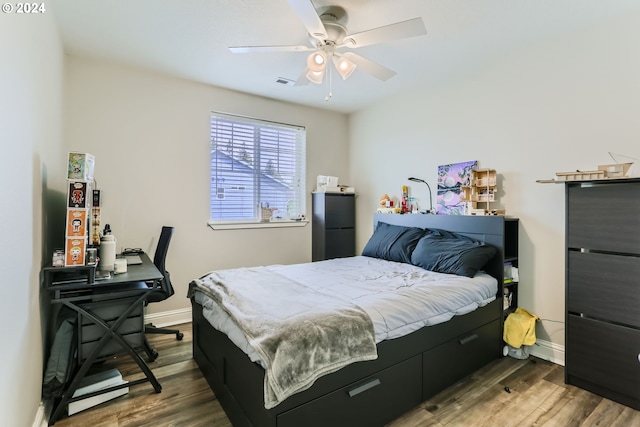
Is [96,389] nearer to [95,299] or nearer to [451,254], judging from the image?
[95,299]

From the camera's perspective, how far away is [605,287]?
201 centimetres

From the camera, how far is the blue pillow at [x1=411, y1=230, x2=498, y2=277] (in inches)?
98.0

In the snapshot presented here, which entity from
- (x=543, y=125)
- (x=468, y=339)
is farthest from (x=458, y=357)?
(x=543, y=125)

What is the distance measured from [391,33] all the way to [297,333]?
1812mm

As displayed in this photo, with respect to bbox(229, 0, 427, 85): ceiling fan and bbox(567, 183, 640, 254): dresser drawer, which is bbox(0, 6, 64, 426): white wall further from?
bbox(567, 183, 640, 254): dresser drawer

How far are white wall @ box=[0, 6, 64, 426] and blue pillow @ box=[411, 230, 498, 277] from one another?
8.70 feet

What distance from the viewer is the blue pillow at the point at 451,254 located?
249 centimetres

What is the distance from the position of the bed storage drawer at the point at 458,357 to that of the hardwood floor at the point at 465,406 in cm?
7

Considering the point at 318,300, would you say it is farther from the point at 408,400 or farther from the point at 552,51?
the point at 552,51

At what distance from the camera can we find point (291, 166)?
4211 millimetres

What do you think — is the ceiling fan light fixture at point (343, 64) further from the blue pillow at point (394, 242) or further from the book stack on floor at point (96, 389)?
the book stack on floor at point (96, 389)

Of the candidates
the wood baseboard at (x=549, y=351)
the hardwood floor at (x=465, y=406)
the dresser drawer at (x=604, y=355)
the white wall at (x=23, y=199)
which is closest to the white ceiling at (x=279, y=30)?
the white wall at (x=23, y=199)

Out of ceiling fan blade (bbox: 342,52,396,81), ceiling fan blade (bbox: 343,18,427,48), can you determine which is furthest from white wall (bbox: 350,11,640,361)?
ceiling fan blade (bbox: 343,18,427,48)

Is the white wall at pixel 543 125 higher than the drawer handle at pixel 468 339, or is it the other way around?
the white wall at pixel 543 125
